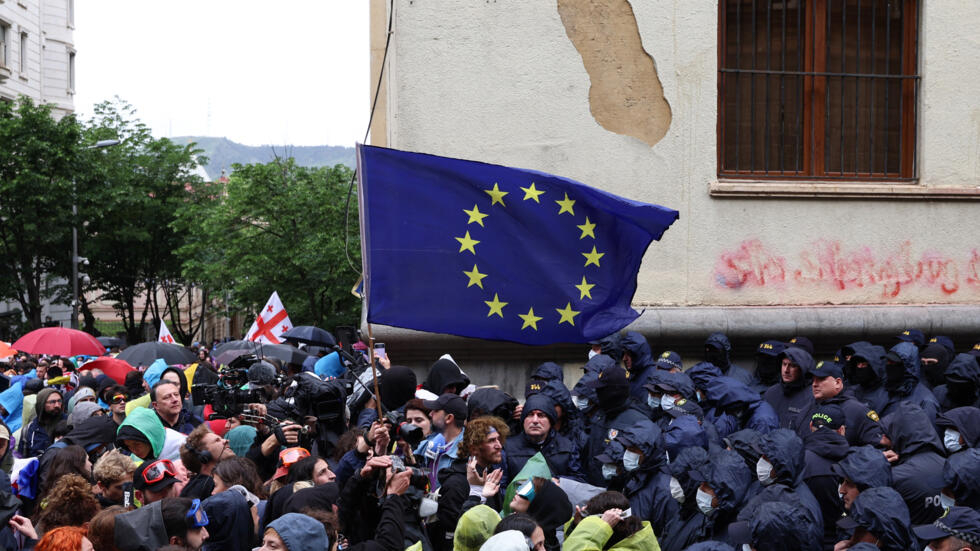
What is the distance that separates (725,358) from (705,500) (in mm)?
3766

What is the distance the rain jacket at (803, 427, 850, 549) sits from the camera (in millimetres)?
6344

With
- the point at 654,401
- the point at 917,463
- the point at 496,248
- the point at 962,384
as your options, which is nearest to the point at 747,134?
the point at 962,384

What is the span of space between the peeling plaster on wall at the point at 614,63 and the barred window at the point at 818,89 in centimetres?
79

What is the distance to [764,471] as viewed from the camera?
19.3 feet

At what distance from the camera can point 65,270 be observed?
37.1 metres

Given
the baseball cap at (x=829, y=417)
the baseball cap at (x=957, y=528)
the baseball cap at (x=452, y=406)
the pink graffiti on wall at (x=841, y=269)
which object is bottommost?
the baseball cap at (x=957, y=528)

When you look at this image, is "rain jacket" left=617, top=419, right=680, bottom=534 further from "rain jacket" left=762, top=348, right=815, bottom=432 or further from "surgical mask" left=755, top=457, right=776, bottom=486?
"rain jacket" left=762, top=348, right=815, bottom=432

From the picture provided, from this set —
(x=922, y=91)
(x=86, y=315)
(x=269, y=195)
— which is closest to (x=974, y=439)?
(x=922, y=91)

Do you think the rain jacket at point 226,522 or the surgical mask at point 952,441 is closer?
the rain jacket at point 226,522

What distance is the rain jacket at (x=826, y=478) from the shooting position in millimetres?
6344

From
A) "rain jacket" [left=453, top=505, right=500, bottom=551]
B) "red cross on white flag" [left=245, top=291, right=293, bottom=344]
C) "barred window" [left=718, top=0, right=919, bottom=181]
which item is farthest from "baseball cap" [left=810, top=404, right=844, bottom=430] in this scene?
"red cross on white flag" [left=245, top=291, right=293, bottom=344]

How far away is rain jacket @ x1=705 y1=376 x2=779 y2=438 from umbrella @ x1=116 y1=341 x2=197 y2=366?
8.30m

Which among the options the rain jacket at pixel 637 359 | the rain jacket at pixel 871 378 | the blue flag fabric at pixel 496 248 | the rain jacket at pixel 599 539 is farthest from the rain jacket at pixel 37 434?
the rain jacket at pixel 871 378

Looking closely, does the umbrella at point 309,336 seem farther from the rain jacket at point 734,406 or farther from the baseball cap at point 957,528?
the baseball cap at point 957,528
